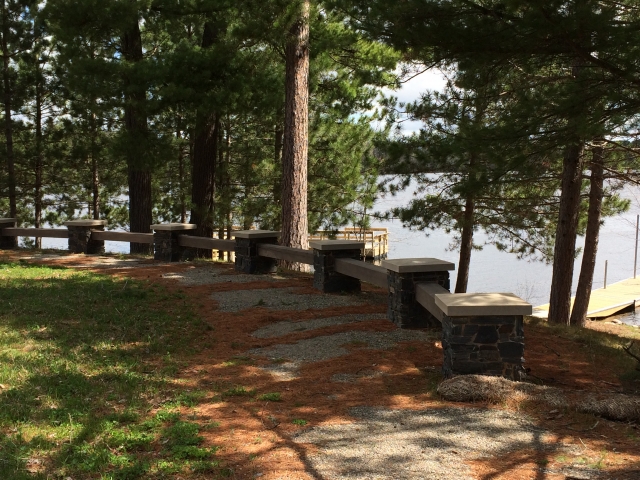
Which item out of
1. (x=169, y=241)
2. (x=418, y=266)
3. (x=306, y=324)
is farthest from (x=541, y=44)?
(x=169, y=241)

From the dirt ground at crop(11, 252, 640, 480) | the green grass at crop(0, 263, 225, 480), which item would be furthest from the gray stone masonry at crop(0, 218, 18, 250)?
the dirt ground at crop(11, 252, 640, 480)

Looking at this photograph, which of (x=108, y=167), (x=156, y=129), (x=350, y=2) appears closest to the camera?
(x=350, y=2)

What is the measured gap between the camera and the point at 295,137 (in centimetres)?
1180

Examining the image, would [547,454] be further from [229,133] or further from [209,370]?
[229,133]

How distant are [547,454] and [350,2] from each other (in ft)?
20.3

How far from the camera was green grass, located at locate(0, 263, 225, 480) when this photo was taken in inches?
155

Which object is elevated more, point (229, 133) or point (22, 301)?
point (229, 133)

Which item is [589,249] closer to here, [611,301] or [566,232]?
[566,232]

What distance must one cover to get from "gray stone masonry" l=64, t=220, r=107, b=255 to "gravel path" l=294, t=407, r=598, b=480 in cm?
1117

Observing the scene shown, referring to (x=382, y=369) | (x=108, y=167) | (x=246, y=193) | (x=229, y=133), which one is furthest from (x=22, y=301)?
(x=108, y=167)

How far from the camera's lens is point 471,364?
5625mm

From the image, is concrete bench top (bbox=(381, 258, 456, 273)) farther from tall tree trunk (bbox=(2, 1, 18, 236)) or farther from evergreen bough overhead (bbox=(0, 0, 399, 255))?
tall tree trunk (bbox=(2, 1, 18, 236))

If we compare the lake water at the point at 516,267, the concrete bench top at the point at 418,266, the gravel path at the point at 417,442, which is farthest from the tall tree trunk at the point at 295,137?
the gravel path at the point at 417,442

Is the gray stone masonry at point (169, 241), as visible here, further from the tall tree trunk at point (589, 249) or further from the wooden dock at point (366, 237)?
the tall tree trunk at point (589, 249)
